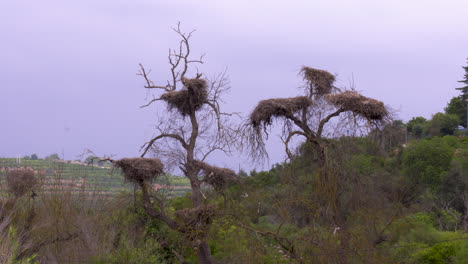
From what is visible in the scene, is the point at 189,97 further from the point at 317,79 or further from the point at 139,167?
the point at 317,79

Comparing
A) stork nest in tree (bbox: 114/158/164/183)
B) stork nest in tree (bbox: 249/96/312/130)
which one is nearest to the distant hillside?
stork nest in tree (bbox: 114/158/164/183)

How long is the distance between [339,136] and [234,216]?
336cm

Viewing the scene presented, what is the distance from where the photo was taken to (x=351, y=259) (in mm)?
10711

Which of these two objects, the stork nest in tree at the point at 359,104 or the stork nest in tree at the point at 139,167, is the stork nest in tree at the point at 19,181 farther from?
the stork nest in tree at the point at 359,104

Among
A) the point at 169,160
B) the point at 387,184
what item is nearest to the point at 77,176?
the point at 169,160

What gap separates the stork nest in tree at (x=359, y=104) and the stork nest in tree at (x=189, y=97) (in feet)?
16.0

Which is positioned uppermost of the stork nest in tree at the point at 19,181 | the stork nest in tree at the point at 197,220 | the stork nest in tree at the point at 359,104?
the stork nest in tree at the point at 359,104

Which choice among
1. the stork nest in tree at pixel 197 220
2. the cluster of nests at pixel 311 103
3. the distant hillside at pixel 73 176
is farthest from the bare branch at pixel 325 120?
the distant hillside at pixel 73 176

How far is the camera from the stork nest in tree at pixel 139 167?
13.0m

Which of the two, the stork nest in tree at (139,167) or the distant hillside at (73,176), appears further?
the distant hillside at (73,176)

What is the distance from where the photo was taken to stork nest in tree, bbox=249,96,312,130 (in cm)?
1034

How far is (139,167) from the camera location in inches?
509

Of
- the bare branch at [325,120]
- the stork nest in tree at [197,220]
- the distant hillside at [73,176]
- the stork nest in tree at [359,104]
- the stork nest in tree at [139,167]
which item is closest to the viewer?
the stork nest in tree at [359,104]

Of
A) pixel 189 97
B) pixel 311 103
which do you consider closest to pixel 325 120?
pixel 311 103
